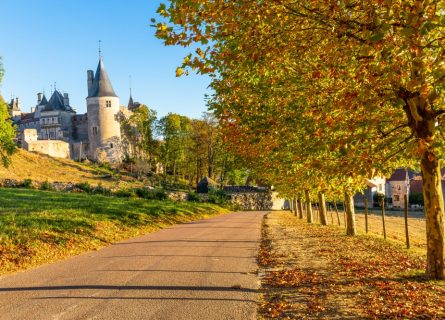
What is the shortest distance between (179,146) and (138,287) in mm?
68293

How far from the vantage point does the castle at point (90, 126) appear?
8325 centimetres

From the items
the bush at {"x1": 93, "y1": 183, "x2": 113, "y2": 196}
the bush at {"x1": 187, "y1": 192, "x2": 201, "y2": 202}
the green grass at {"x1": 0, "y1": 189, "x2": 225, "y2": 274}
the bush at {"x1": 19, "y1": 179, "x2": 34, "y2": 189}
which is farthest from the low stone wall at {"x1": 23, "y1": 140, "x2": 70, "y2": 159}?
the green grass at {"x1": 0, "y1": 189, "x2": 225, "y2": 274}

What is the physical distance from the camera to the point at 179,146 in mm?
76062

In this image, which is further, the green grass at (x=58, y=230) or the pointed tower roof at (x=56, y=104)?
the pointed tower roof at (x=56, y=104)

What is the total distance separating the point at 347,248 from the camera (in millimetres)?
13695

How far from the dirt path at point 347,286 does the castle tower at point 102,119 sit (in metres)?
74.9

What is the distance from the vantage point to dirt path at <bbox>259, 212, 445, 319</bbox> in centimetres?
647

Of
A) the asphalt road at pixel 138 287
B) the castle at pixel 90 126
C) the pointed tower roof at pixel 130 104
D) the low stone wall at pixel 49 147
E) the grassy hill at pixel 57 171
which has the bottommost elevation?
the asphalt road at pixel 138 287

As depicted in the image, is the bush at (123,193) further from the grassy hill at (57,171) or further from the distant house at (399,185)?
the distant house at (399,185)

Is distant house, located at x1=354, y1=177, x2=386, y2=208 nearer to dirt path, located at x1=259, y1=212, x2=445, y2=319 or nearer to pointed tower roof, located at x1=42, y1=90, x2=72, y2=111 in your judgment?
dirt path, located at x1=259, y1=212, x2=445, y2=319

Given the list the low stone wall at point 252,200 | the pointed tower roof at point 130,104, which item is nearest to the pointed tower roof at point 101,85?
the pointed tower roof at point 130,104

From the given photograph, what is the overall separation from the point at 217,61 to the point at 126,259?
21.7 feet

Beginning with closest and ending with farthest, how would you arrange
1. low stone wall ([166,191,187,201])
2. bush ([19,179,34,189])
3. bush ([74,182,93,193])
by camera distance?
bush ([19,179,34,189]) < bush ([74,182,93,193]) < low stone wall ([166,191,187,201])

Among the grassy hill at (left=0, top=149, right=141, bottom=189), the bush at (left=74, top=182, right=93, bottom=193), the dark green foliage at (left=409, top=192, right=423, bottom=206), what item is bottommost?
the dark green foliage at (left=409, top=192, right=423, bottom=206)
